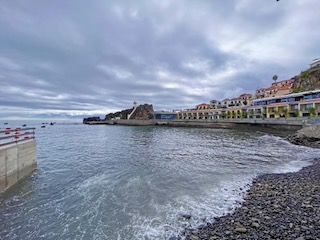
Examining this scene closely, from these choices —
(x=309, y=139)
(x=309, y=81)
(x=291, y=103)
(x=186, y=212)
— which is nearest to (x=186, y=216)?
(x=186, y=212)

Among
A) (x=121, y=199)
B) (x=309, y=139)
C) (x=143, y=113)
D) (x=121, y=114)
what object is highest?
(x=143, y=113)

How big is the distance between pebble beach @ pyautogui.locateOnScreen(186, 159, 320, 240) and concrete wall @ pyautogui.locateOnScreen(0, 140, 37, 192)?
9421mm

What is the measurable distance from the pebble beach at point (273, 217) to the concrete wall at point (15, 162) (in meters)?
9.42

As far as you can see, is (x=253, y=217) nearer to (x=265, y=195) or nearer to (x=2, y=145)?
(x=265, y=195)

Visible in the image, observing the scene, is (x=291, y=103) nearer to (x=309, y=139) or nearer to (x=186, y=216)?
(x=309, y=139)

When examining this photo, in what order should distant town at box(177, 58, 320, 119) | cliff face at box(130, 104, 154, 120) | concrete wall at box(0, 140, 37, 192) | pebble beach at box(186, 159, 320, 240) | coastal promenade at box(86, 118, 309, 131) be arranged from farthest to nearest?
cliff face at box(130, 104, 154, 120)
distant town at box(177, 58, 320, 119)
coastal promenade at box(86, 118, 309, 131)
concrete wall at box(0, 140, 37, 192)
pebble beach at box(186, 159, 320, 240)

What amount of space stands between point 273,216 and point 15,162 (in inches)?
508

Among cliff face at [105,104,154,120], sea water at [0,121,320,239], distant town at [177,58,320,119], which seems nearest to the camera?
sea water at [0,121,320,239]

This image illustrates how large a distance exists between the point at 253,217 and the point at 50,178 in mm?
11724

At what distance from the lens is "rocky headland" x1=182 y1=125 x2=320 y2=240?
5.38 meters

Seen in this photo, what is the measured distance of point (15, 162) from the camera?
1049cm

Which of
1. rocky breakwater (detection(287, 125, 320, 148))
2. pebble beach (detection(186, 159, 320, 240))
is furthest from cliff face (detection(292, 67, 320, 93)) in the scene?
pebble beach (detection(186, 159, 320, 240))

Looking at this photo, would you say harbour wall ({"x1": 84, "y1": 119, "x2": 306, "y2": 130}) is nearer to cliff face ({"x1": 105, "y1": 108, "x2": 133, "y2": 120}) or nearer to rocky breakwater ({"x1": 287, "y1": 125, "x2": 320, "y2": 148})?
rocky breakwater ({"x1": 287, "y1": 125, "x2": 320, "y2": 148})

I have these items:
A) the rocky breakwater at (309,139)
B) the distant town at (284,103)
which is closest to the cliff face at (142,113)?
the distant town at (284,103)
